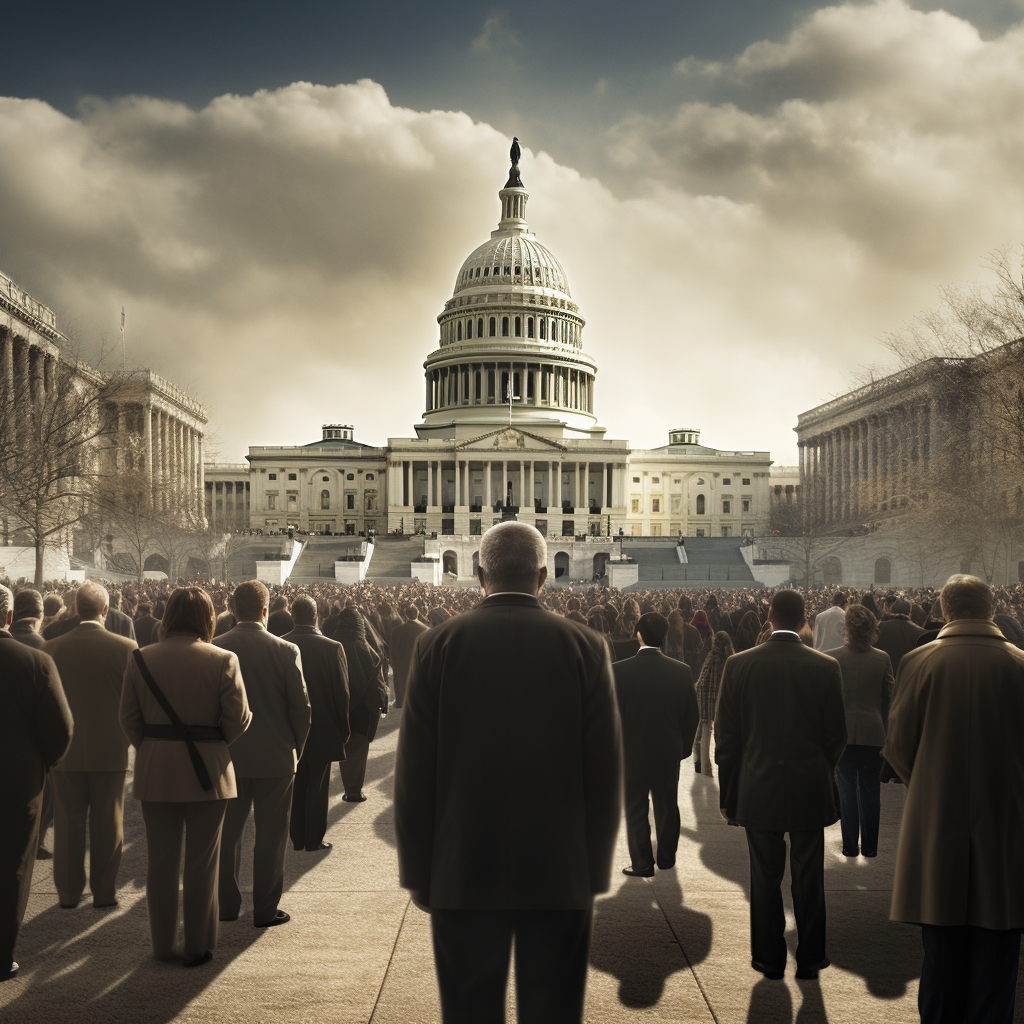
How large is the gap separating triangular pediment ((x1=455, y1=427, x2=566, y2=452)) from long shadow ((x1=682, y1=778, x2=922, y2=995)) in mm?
94724

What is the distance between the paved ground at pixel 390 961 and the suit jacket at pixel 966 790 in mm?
918

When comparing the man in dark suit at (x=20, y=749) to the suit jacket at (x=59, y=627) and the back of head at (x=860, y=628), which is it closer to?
the suit jacket at (x=59, y=627)

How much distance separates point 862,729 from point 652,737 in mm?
1966

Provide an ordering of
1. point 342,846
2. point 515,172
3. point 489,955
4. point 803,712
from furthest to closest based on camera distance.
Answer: point 515,172 → point 342,846 → point 803,712 → point 489,955

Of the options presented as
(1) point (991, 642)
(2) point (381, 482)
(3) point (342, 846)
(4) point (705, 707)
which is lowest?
(3) point (342, 846)

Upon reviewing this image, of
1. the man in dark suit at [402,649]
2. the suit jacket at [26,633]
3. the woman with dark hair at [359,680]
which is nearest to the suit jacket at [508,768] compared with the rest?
the suit jacket at [26,633]

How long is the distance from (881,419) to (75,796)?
8326 cm

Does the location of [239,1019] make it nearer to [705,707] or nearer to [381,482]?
[705,707]

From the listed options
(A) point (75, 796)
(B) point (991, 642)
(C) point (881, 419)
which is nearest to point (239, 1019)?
(A) point (75, 796)

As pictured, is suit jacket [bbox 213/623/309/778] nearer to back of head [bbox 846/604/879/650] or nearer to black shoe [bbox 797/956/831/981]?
black shoe [bbox 797/956/831/981]

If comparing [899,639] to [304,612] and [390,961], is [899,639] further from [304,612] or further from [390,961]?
[390,961]

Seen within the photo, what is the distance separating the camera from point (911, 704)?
4.91 metres

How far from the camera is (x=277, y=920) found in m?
6.41

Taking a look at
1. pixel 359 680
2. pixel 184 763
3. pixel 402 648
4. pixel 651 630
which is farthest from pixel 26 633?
pixel 402 648
